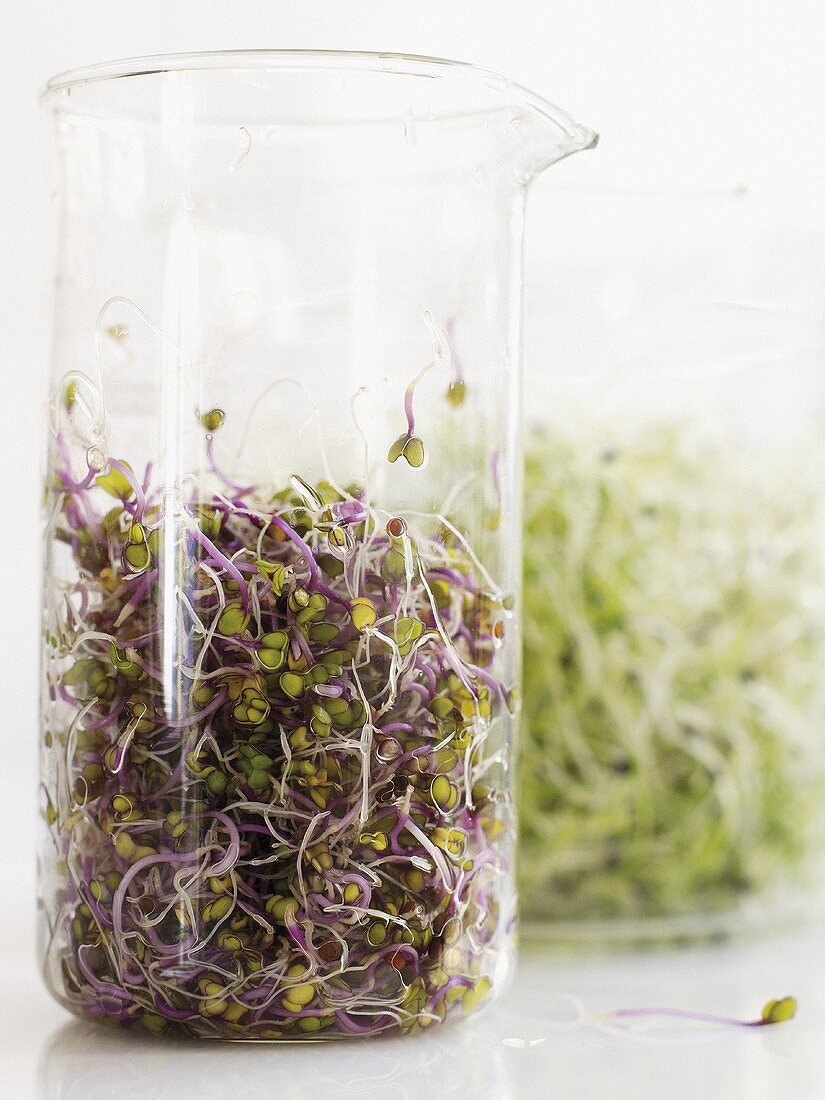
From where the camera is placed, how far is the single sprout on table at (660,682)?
80cm

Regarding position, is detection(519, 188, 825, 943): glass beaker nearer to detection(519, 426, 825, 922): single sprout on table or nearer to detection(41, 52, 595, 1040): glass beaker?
detection(519, 426, 825, 922): single sprout on table

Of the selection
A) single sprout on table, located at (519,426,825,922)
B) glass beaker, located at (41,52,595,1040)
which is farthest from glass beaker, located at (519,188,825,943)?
glass beaker, located at (41,52,595,1040)

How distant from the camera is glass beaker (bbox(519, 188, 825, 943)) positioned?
2.62ft

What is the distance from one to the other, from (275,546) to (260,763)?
0.10 meters

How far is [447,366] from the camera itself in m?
0.61

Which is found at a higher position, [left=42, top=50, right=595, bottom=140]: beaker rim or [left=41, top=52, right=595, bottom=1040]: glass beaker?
[left=42, top=50, right=595, bottom=140]: beaker rim

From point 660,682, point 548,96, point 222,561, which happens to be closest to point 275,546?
point 222,561

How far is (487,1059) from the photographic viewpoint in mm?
608

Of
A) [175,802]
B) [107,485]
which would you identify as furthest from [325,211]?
[175,802]

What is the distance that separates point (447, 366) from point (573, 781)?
0.31 metres

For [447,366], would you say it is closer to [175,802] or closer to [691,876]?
[175,802]

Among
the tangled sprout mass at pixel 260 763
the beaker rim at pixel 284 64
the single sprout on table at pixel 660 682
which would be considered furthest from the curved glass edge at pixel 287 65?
the single sprout on table at pixel 660 682

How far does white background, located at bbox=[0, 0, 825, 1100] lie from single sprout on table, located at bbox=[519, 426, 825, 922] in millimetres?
118

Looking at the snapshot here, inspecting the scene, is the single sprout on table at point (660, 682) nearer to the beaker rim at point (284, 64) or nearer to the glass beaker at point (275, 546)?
the glass beaker at point (275, 546)
